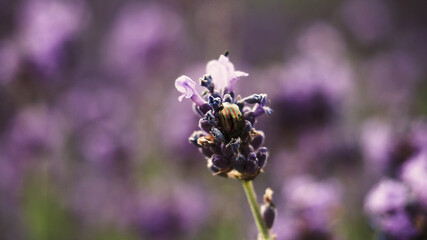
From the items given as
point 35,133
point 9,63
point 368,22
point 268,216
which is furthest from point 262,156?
point 368,22

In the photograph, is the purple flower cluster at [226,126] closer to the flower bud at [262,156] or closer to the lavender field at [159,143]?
the flower bud at [262,156]

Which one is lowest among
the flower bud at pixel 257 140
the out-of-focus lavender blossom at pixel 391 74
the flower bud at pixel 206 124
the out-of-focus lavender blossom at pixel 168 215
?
the flower bud at pixel 257 140

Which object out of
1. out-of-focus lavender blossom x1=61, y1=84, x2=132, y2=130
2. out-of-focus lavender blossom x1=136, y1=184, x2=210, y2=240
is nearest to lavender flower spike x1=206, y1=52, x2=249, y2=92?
out-of-focus lavender blossom x1=136, y1=184, x2=210, y2=240

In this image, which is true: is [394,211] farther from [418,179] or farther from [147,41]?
[147,41]

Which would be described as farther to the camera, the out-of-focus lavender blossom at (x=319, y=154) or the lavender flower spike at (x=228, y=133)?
the out-of-focus lavender blossom at (x=319, y=154)

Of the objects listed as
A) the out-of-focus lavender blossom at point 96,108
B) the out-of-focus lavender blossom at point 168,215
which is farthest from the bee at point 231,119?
the out-of-focus lavender blossom at point 96,108

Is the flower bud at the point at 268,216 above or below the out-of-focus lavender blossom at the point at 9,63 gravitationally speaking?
below

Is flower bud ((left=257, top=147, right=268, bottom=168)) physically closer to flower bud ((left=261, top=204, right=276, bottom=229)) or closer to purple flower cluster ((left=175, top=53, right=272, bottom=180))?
purple flower cluster ((left=175, top=53, right=272, bottom=180))
